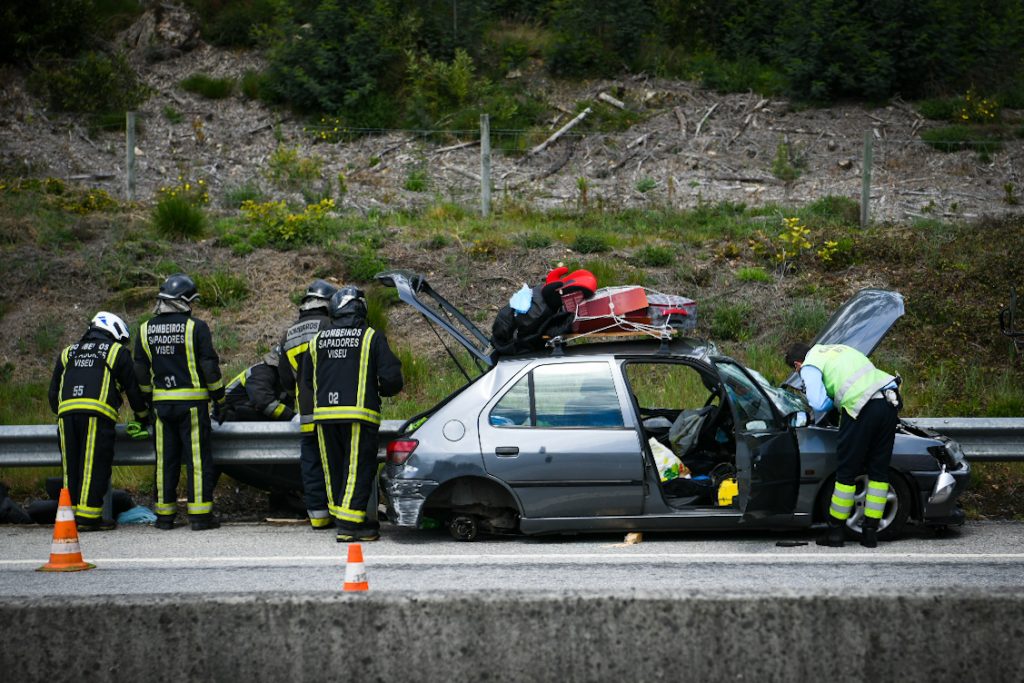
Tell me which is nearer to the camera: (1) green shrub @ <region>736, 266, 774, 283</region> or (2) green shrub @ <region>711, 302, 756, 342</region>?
(2) green shrub @ <region>711, 302, 756, 342</region>

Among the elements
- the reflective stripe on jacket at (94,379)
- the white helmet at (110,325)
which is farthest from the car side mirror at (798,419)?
the white helmet at (110,325)

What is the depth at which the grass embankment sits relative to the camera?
1316 centimetres

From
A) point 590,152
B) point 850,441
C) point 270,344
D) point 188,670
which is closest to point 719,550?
point 850,441

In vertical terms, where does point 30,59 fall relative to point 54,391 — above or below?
above

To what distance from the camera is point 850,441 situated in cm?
776

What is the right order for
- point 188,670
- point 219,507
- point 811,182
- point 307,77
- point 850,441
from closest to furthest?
point 188,670 → point 850,441 → point 219,507 → point 811,182 → point 307,77

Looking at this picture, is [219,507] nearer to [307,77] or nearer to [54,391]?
[54,391]

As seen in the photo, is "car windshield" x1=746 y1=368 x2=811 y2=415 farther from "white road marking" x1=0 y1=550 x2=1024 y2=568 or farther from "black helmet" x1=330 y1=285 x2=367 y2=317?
"black helmet" x1=330 y1=285 x2=367 y2=317

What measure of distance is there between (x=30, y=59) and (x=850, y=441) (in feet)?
64.4

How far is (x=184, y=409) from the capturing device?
8.96m

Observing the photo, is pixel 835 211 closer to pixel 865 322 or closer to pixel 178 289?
pixel 865 322

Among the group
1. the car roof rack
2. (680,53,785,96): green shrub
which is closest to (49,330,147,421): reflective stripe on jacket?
the car roof rack

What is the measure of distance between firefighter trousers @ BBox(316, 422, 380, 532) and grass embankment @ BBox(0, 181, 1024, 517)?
3.37m

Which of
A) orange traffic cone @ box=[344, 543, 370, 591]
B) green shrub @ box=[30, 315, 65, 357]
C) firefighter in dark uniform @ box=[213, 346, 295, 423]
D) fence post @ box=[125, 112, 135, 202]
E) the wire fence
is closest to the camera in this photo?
orange traffic cone @ box=[344, 543, 370, 591]
